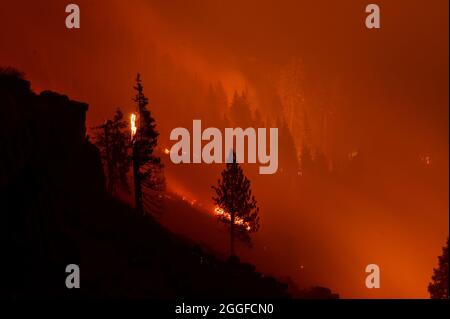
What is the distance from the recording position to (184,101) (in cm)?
11731

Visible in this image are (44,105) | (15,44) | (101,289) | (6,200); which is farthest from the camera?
(15,44)

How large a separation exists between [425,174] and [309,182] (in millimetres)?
108372

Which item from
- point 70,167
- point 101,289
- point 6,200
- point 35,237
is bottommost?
point 101,289

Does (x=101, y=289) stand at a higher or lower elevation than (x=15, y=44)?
lower

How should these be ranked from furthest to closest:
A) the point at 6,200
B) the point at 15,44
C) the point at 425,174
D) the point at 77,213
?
the point at 425,174 < the point at 15,44 < the point at 77,213 < the point at 6,200

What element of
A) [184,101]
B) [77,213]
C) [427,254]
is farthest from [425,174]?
[77,213]

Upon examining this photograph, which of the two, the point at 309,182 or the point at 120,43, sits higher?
the point at 120,43

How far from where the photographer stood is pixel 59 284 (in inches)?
675

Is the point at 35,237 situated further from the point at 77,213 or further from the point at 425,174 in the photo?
the point at 425,174

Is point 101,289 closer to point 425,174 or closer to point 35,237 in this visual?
point 35,237
